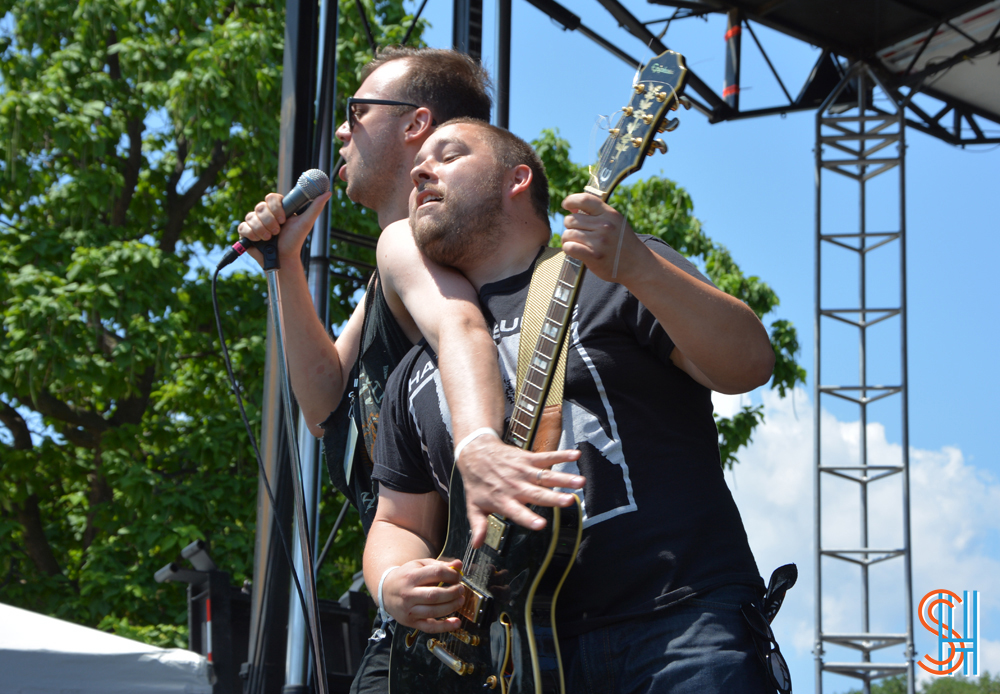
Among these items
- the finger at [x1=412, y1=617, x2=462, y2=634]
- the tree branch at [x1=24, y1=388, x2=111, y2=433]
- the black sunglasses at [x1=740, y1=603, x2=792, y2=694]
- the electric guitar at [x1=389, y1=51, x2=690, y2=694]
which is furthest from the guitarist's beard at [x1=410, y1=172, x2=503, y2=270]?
the tree branch at [x1=24, y1=388, x2=111, y2=433]

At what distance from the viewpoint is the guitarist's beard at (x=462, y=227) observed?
5.27ft

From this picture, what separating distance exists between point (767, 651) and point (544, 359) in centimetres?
50

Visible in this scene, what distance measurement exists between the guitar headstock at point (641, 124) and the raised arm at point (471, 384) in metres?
0.29

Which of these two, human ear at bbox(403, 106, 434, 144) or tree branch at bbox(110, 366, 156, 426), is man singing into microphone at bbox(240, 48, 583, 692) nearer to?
human ear at bbox(403, 106, 434, 144)

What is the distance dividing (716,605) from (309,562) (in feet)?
2.28

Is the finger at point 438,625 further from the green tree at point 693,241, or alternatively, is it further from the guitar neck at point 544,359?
the green tree at point 693,241

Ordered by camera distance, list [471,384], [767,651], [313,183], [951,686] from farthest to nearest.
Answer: [951,686]
[313,183]
[471,384]
[767,651]

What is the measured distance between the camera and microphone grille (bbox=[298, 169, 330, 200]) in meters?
1.76

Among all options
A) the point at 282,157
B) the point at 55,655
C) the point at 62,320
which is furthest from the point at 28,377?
the point at 282,157

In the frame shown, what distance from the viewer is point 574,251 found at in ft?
4.08

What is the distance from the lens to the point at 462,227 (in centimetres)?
161

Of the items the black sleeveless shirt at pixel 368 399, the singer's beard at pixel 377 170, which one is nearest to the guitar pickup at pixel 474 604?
the black sleeveless shirt at pixel 368 399

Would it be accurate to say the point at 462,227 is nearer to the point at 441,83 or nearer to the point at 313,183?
the point at 313,183

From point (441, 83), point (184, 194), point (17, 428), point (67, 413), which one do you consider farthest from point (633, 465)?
point (184, 194)
